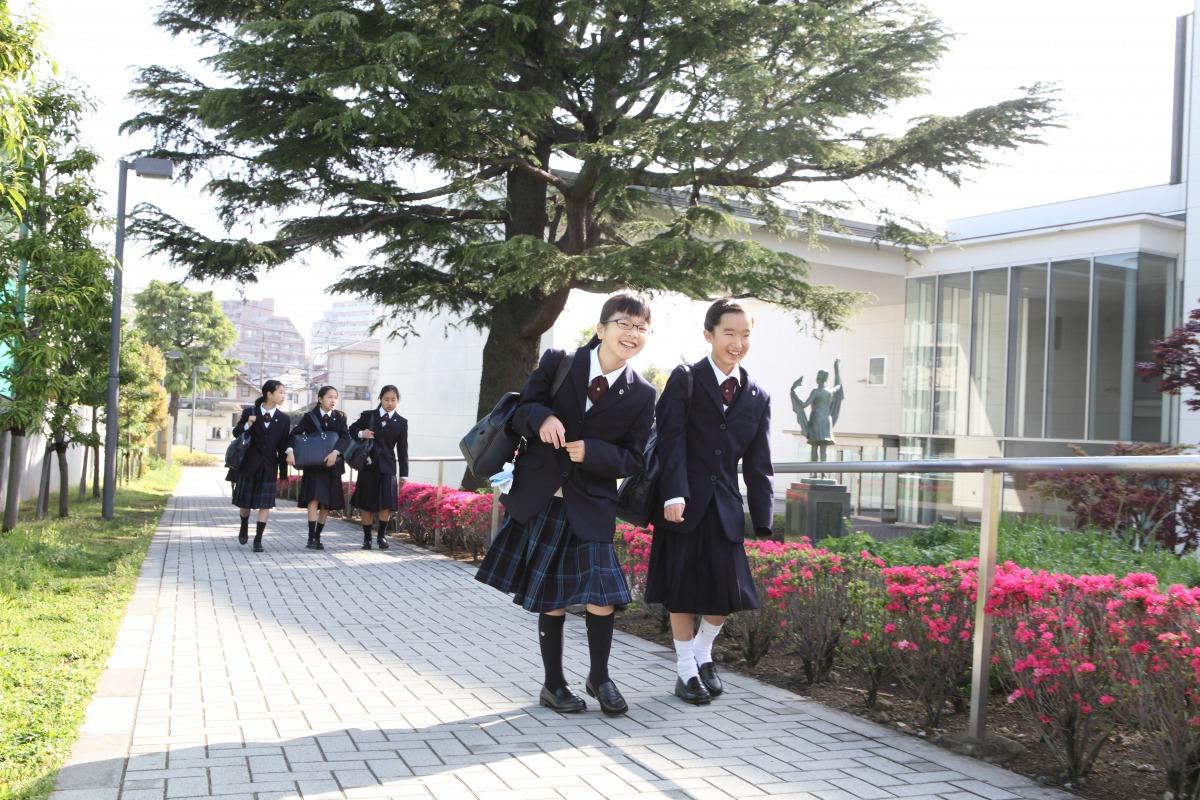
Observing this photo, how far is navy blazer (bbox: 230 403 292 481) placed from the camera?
1195 centimetres

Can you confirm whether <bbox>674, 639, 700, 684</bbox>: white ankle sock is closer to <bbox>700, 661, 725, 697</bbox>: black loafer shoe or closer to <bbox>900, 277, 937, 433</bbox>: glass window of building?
<bbox>700, 661, 725, 697</bbox>: black loafer shoe

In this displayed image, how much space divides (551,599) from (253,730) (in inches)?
53.8

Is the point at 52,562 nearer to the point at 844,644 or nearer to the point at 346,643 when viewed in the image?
the point at 346,643

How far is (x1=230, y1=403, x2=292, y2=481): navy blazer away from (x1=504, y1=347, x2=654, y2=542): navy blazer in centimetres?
804

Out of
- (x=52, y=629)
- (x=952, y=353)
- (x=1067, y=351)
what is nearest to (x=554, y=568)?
(x=52, y=629)

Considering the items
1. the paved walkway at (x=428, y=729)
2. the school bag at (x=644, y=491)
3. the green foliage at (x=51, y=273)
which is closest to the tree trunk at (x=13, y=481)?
the green foliage at (x=51, y=273)

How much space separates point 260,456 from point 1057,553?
8.98 meters

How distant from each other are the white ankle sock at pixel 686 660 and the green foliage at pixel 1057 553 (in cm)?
161

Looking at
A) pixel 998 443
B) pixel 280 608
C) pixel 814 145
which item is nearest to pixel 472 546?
pixel 280 608

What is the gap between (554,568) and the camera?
4648mm

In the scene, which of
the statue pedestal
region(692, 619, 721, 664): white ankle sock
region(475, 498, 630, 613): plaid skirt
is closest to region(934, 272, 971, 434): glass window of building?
the statue pedestal

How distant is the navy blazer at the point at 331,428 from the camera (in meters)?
12.4

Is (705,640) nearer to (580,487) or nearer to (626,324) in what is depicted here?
(580,487)

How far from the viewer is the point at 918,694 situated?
4578mm
